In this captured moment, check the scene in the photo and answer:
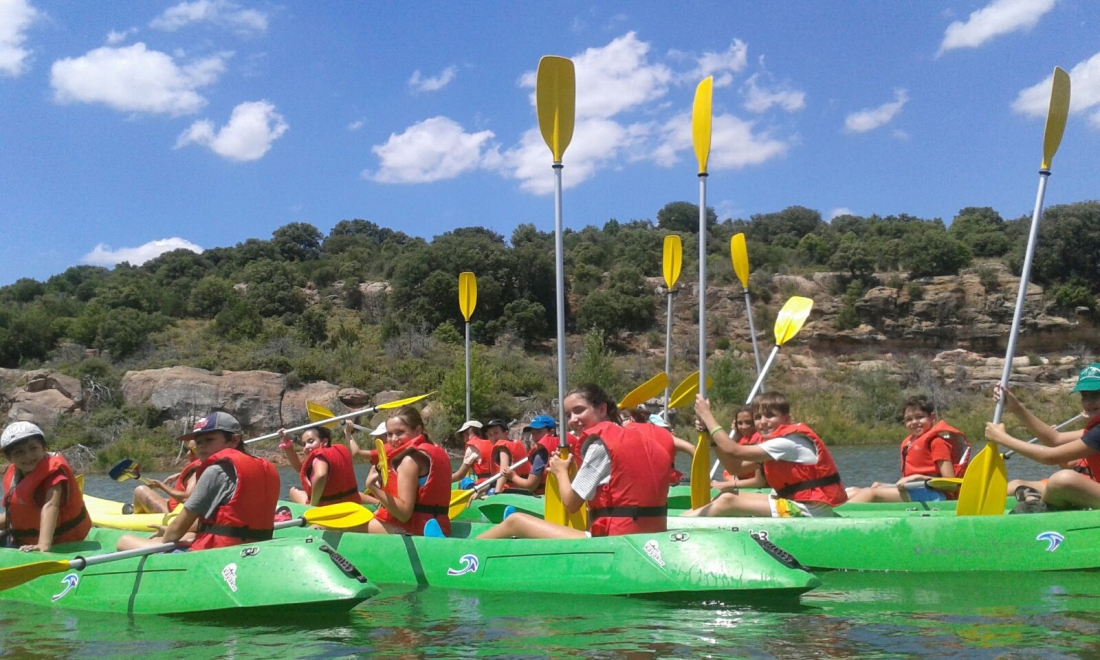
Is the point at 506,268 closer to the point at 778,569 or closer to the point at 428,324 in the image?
the point at 428,324

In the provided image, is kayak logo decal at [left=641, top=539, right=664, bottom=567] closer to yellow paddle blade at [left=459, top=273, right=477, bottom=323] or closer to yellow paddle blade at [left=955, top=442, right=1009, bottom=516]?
yellow paddle blade at [left=955, top=442, right=1009, bottom=516]

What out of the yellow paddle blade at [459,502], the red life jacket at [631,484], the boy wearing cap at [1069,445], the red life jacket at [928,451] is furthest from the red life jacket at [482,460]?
the boy wearing cap at [1069,445]

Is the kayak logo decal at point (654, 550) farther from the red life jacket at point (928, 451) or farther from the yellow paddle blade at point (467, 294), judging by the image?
the yellow paddle blade at point (467, 294)

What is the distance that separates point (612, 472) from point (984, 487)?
9.62ft

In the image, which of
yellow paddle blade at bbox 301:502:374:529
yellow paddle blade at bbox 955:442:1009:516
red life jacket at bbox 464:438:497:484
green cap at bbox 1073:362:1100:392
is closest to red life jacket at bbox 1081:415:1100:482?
green cap at bbox 1073:362:1100:392

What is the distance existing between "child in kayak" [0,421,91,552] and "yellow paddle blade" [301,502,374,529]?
1.44 meters

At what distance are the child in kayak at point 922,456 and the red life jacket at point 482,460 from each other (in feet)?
13.1

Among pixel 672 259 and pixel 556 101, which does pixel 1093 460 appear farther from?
pixel 672 259

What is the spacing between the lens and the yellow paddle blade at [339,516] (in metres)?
6.29

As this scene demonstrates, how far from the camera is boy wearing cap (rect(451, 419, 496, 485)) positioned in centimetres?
1032

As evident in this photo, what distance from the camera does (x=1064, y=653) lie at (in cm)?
376

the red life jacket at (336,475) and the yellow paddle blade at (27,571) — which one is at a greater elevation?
the red life jacket at (336,475)

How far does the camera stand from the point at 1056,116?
7434 mm

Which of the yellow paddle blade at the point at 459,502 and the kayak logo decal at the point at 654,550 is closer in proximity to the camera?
the kayak logo decal at the point at 654,550
